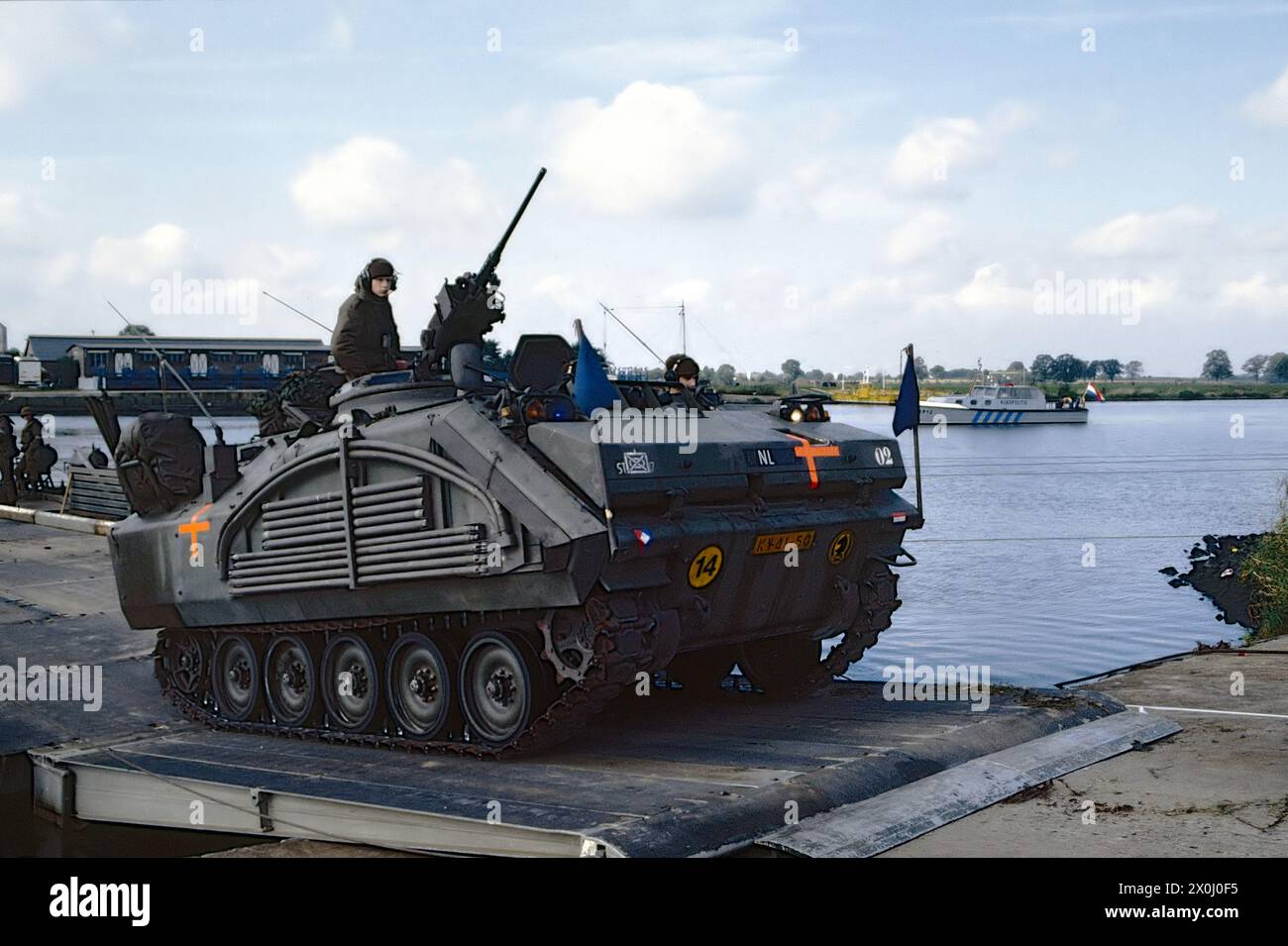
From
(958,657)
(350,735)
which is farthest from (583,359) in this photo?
(958,657)

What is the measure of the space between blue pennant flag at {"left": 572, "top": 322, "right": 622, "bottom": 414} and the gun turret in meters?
1.56

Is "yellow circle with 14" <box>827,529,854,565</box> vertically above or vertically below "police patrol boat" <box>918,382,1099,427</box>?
below

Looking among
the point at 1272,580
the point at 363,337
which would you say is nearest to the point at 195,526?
the point at 363,337

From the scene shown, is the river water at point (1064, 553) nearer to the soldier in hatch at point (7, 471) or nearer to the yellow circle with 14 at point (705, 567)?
the yellow circle with 14 at point (705, 567)

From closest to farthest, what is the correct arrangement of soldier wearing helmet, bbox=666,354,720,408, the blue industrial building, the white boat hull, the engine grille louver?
the engine grille louver → soldier wearing helmet, bbox=666,354,720,408 → the blue industrial building → the white boat hull

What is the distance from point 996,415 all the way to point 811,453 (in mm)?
92571

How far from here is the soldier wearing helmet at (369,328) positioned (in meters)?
12.4

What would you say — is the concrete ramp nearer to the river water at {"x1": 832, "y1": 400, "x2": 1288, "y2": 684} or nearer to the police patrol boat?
the river water at {"x1": 832, "y1": 400, "x2": 1288, "y2": 684}

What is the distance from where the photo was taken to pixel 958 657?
21047 mm

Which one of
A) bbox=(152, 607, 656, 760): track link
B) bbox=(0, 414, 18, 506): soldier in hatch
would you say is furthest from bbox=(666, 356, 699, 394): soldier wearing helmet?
bbox=(0, 414, 18, 506): soldier in hatch

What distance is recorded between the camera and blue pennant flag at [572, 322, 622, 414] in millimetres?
10438

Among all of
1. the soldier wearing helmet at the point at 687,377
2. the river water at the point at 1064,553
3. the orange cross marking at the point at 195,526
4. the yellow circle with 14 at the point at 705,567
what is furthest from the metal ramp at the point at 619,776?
the river water at the point at 1064,553
